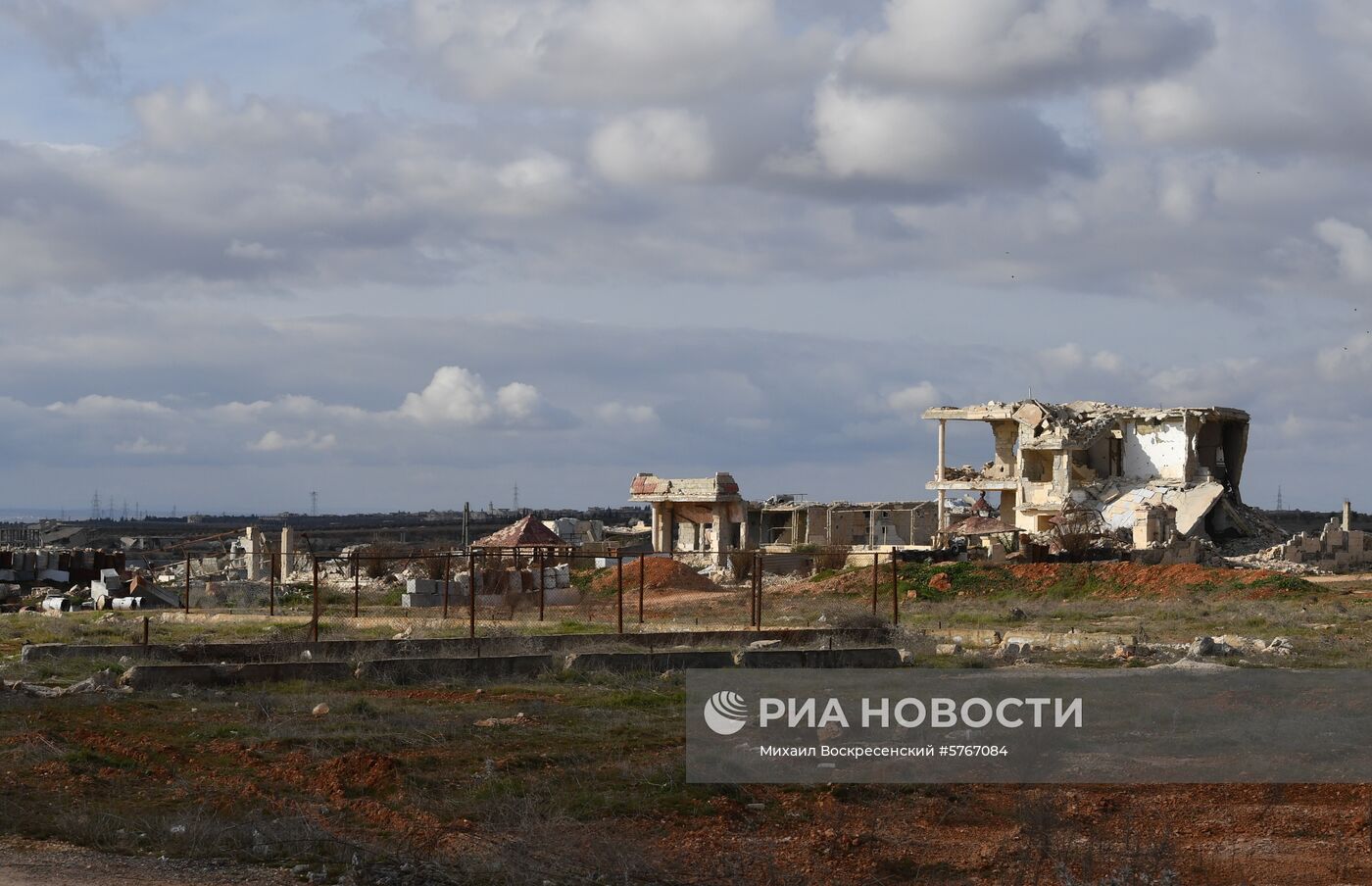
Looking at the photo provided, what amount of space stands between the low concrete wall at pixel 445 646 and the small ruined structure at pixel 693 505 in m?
26.3

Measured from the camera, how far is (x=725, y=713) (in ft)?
53.1

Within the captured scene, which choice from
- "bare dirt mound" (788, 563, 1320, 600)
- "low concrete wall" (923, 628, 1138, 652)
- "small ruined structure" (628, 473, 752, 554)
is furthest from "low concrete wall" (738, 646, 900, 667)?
"small ruined structure" (628, 473, 752, 554)

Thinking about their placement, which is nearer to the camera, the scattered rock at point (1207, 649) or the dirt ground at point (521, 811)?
the dirt ground at point (521, 811)

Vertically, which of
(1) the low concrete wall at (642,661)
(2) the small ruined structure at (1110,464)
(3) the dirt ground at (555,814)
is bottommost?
(3) the dirt ground at (555,814)

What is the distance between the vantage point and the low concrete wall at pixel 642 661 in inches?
769

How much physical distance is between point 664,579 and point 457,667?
20.3m

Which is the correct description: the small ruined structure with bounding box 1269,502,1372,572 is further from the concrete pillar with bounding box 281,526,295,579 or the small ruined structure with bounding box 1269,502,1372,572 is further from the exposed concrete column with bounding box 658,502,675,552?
the concrete pillar with bounding box 281,526,295,579

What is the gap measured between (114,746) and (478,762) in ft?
10.9

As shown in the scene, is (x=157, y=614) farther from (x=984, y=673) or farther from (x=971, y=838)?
(x=971, y=838)

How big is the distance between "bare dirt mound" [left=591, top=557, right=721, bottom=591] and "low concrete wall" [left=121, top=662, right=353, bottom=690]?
19.4m

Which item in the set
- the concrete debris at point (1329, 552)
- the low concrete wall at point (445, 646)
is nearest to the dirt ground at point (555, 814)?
the low concrete wall at point (445, 646)

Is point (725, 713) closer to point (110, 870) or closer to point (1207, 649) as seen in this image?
point (110, 870)

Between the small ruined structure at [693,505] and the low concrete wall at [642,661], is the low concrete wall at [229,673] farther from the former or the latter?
the small ruined structure at [693,505]

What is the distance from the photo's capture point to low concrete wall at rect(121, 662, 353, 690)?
17.8 m
